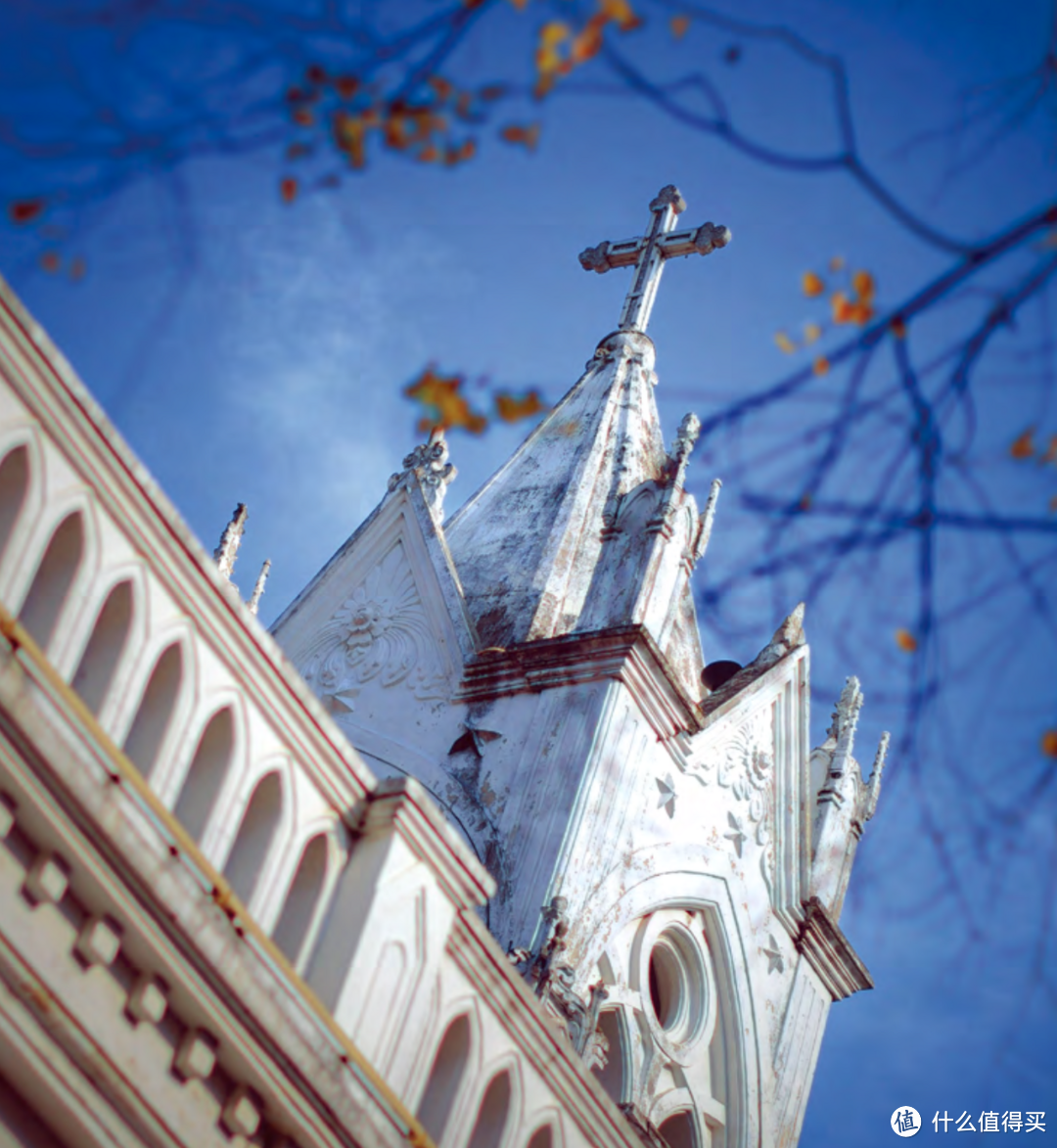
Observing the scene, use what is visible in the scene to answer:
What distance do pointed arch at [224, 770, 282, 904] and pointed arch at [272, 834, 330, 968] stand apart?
28 centimetres

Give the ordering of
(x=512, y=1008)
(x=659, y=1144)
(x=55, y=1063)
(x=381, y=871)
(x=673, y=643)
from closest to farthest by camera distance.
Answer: (x=55, y=1063) → (x=381, y=871) → (x=512, y=1008) → (x=659, y=1144) → (x=673, y=643)

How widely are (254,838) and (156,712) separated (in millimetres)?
910

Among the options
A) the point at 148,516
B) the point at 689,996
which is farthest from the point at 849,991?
the point at 148,516

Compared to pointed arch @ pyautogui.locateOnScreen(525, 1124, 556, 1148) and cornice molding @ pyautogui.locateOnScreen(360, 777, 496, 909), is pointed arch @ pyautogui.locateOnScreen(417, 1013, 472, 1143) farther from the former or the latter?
pointed arch @ pyautogui.locateOnScreen(525, 1124, 556, 1148)

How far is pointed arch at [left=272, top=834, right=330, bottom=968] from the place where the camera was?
10.1m

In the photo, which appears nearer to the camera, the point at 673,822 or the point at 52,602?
the point at 52,602

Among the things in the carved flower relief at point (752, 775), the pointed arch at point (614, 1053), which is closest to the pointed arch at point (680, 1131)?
the pointed arch at point (614, 1053)

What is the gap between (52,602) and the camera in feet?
30.3

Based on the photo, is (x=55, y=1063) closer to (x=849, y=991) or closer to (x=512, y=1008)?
(x=512, y=1008)

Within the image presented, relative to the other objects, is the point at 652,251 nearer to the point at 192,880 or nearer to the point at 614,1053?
the point at 614,1053

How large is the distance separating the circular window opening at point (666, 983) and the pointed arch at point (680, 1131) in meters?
0.98

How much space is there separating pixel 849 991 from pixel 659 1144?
523 centimetres

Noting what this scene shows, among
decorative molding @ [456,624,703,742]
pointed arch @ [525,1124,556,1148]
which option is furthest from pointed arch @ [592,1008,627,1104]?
pointed arch @ [525,1124,556,1148]

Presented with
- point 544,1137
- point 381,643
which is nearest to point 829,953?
point 381,643
